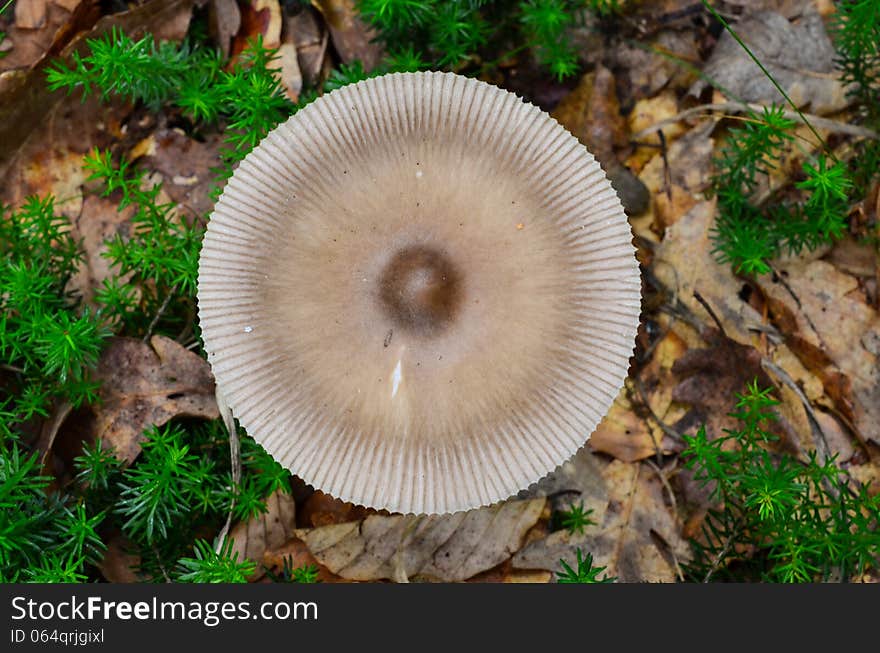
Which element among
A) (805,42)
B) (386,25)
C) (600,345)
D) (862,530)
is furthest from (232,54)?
(862,530)

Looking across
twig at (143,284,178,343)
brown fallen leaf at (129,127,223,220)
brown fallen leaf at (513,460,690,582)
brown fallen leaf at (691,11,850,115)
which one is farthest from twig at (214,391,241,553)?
brown fallen leaf at (691,11,850,115)

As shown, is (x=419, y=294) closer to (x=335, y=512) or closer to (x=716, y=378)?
(x=335, y=512)

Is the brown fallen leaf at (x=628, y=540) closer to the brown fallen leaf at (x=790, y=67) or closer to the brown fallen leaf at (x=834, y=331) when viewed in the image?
the brown fallen leaf at (x=834, y=331)

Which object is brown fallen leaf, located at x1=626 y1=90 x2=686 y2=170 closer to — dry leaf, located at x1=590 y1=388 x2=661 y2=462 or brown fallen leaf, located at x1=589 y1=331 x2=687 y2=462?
brown fallen leaf, located at x1=589 y1=331 x2=687 y2=462

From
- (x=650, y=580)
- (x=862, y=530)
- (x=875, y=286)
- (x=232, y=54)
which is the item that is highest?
(x=232, y=54)

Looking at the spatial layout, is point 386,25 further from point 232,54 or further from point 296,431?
point 296,431

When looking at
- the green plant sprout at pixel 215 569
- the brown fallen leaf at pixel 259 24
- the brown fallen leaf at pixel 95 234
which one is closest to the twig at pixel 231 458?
the green plant sprout at pixel 215 569

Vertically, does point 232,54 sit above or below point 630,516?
above
